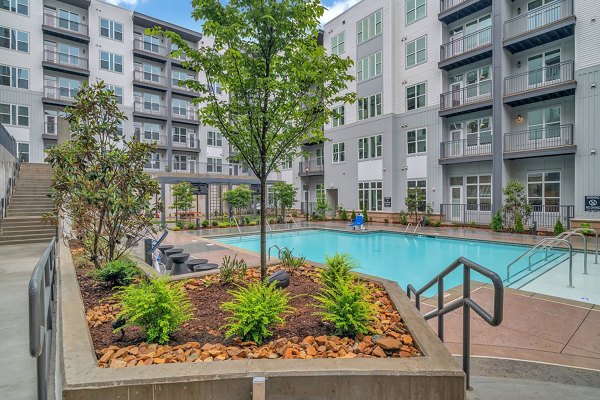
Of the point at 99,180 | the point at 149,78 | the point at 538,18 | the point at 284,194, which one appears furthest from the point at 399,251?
the point at 149,78

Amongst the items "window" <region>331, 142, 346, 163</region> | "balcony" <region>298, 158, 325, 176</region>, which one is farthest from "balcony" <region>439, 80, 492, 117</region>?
"balcony" <region>298, 158, 325, 176</region>

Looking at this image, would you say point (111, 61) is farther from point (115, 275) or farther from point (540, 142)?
point (540, 142)

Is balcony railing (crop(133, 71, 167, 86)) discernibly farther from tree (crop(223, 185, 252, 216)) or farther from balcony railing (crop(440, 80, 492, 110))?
balcony railing (crop(440, 80, 492, 110))

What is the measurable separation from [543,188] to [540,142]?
2394 millimetres

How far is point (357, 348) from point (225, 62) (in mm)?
3796

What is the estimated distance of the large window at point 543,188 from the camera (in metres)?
16.6

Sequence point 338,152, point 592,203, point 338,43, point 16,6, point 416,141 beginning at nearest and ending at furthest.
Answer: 1. point 592,203
2. point 416,141
3. point 16,6
4. point 338,43
5. point 338,152

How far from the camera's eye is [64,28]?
82.2 ft

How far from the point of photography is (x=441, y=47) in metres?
20.0

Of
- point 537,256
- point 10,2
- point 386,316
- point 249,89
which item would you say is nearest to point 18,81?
point 10,2

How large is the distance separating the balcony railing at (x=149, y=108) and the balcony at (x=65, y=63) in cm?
424

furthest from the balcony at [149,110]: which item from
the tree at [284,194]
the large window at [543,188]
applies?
the large window at [543,188]

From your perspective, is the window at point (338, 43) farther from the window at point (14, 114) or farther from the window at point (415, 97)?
the window at point (14, 114)

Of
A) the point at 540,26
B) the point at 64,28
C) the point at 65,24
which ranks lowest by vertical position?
the point at 540,26
